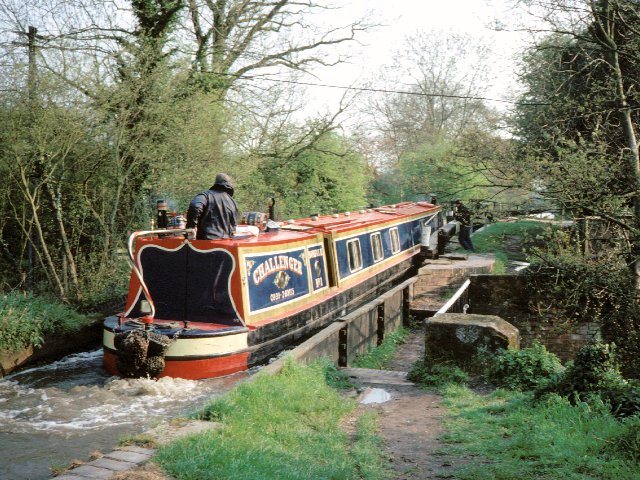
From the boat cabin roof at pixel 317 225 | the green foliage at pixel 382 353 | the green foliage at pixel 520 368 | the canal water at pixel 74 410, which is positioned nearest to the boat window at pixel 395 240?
the boat cabin roof at pixel 317 225

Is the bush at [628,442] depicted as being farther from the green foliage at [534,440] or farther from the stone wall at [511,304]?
the stone wall at [511,304]

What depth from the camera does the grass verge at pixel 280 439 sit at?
3621 millimetres

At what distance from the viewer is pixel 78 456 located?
5453 millimetres

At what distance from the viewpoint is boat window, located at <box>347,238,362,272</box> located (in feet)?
38.5

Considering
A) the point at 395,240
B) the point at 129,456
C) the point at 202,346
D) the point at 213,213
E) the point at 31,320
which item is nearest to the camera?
the point at 129,456

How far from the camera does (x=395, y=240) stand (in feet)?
49.3

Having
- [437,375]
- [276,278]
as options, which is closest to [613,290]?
[437,375]

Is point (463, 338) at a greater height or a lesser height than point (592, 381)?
greater

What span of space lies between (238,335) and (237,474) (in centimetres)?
435

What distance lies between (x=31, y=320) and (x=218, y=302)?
2.73 metres

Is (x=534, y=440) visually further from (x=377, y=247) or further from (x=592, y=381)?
(x=377, y=247)

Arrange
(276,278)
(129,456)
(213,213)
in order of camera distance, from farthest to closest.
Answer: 1. (276,278)
2. (213,213)
3. (129,456)

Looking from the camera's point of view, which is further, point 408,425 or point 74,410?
A: point 74,410

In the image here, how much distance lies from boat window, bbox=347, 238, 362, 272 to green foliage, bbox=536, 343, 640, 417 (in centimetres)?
670
